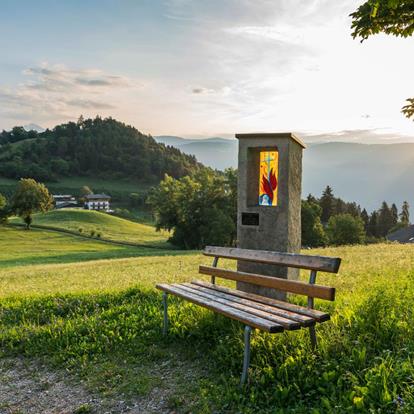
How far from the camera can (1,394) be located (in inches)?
210

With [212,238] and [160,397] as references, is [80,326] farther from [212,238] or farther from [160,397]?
[212,238]

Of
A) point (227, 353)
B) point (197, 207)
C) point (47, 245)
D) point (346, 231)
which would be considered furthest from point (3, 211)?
point (227, 353)

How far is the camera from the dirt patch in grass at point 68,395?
4.59m

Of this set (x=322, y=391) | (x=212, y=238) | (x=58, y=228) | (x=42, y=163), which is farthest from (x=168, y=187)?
(x=42, y=163)

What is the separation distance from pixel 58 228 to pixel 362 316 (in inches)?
2437

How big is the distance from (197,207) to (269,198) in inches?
1904

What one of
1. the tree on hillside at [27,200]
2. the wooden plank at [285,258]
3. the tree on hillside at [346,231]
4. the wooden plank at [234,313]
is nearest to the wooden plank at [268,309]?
the wooden plank at [234,313]

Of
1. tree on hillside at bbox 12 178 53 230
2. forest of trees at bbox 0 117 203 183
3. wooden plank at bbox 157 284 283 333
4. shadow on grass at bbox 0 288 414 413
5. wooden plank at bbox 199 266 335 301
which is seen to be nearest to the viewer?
shadow on grass at bbox 0 288 414 413

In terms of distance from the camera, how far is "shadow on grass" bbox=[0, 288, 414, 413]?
388 centimetres

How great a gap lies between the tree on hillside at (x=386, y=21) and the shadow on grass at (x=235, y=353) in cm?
495

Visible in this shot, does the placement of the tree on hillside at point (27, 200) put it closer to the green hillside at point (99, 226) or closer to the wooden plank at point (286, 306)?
the green hillside at point (99, 226)

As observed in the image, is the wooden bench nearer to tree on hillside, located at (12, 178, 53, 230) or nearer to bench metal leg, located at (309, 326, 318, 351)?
bench metal leg, located at (309, 326, 318, 351)

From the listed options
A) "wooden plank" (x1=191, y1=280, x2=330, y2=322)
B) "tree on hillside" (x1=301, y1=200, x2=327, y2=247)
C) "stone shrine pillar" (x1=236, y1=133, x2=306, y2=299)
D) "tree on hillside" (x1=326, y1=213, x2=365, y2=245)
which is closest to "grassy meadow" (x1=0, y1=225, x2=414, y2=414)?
"wooden plank" (x1=191, y1=280, x2=330, y2=322)

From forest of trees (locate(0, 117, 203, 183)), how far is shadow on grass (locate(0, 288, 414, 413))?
14356 centimetres
